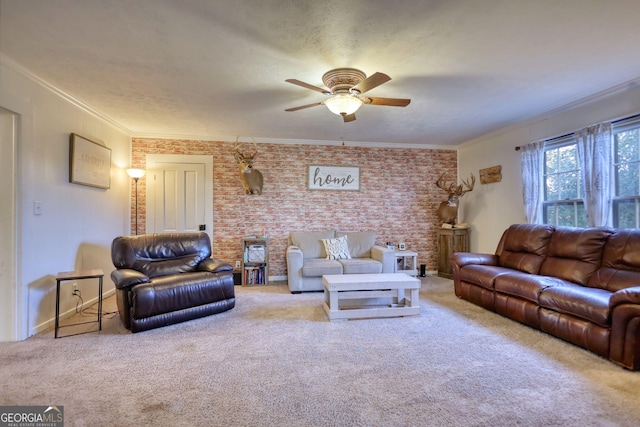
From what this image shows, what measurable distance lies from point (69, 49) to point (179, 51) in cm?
87

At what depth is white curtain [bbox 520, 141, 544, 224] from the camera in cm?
411

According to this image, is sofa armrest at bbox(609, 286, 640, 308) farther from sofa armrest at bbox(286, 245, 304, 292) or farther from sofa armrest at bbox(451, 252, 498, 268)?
sofa armrest at bbox(286, 245, 304, 292)

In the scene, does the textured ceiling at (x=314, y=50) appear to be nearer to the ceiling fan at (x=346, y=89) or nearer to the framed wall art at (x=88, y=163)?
the ceiling fan at (x=346, y=89)

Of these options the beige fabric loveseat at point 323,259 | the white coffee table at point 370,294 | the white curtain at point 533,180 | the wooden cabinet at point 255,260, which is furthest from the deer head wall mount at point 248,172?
the white curtain at point 533,180

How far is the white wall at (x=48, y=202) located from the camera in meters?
2.75

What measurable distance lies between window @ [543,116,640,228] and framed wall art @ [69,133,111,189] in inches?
233

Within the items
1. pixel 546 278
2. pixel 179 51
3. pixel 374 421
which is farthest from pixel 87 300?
pixel 546 278

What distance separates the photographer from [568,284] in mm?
3014

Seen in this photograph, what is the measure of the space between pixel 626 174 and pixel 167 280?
16.6ft

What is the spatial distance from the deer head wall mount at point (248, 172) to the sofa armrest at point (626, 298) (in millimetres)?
4500

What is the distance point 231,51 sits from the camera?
7.86 ft

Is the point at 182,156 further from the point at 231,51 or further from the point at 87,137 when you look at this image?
the point at 231,51

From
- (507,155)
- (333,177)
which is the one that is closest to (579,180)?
(507,155)

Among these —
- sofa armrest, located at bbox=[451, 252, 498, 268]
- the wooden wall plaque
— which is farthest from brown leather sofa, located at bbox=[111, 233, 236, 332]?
the wooden wall plaque
